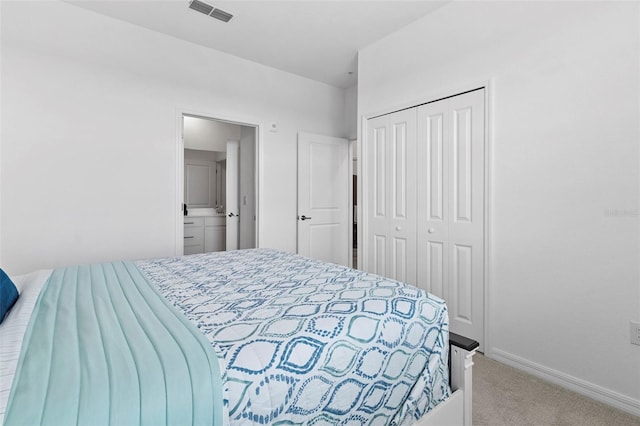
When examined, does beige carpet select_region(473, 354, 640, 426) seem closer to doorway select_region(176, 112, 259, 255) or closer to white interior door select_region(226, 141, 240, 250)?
doorway select_region(176, 112, 259, 255)

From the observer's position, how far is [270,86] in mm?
3883

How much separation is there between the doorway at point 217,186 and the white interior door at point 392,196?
4.58 ft

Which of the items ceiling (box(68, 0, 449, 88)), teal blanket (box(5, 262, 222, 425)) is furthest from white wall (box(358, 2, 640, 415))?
teal blanket (box(5, 262, 222, 425))

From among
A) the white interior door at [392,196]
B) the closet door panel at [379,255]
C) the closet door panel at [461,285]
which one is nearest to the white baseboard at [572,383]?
the closet door panel at [461,285]

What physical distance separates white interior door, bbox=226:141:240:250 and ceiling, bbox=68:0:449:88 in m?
1.36

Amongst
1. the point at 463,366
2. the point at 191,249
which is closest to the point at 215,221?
the point at 191,249

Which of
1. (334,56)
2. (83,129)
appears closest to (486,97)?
(334,56)

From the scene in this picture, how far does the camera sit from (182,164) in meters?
3.26

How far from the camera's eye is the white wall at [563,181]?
178 centimetres

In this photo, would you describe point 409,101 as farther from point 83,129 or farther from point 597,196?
point 83,129

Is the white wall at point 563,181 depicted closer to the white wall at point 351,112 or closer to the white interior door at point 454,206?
the white interior door at point 454,206

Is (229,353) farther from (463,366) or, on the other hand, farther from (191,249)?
(191,249)

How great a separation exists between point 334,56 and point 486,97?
6.10 feet

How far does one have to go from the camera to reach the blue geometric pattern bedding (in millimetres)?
896
